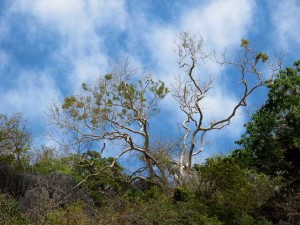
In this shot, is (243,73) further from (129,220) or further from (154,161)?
(129,220)

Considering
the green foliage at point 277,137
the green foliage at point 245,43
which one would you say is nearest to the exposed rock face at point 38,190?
the green foliage at point 277,137

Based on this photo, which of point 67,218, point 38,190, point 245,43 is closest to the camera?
point 67,218

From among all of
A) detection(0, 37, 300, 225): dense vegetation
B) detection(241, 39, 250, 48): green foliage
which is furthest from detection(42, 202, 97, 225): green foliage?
detection(241, 39, 250, 48): green foliage

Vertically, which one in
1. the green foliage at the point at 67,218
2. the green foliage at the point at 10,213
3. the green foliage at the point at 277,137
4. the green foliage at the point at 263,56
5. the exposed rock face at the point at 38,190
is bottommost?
the green foliage at the point at 67,218

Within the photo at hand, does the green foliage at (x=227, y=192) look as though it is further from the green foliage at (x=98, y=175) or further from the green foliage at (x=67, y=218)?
the green foliage at (x=98, y=175)

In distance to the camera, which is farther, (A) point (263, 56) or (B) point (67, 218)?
(A) point (263, 56)

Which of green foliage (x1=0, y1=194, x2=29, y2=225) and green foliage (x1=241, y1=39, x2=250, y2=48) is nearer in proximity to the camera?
green foliage (x1=0, y1=194, x2=29, y2=225)

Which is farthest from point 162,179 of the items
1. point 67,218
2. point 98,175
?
point 67,218

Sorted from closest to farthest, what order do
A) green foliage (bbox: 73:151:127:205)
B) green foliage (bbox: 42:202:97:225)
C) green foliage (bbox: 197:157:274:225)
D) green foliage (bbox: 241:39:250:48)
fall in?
green foliage (bbox: 42:202:97:225) → green foliage (bbox: 197:157:274:225) → green foliage (bbox: 73:151:127:205) → green foliage (bbox: 241:39:250:48)

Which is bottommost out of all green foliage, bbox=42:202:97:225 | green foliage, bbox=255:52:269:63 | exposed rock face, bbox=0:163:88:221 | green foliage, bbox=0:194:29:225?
green foliage, bbox=42:202:97:225

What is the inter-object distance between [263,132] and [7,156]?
12.4m

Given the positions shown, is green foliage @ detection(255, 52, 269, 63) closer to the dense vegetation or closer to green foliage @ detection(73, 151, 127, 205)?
the dense vegetation

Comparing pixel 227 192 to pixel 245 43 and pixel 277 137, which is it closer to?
pixel 277 137

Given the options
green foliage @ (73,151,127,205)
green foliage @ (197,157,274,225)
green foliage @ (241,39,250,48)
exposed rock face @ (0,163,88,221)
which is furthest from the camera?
green foliage @ (241,39,250,48)
